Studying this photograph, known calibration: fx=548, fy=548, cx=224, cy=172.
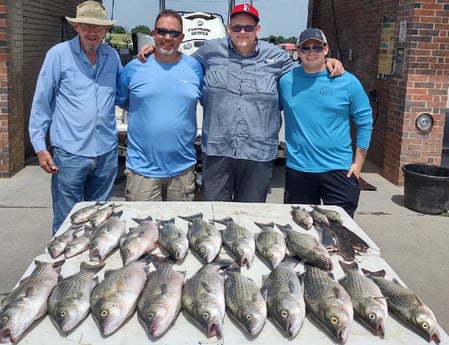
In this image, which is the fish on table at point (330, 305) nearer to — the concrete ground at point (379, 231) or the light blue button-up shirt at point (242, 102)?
the light blue button-up shirt at point (242, 102)

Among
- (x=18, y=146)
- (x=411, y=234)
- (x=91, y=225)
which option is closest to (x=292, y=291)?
(x=91, y=225)

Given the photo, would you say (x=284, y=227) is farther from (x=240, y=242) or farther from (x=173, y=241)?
(x=173, y=241)

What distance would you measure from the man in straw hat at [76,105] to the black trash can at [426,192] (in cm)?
376

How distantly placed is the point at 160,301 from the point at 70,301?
1.20 feet

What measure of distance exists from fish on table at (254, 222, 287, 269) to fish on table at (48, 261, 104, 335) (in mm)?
831

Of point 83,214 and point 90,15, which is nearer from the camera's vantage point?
point 83,214

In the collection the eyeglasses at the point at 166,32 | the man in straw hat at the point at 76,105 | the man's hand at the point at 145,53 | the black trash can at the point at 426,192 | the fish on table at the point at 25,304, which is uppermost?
the eyeglasses at the point at 166,32

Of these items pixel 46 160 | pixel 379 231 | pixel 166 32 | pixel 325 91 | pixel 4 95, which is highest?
pixel 166 32

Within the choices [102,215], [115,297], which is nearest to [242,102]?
[102,215]

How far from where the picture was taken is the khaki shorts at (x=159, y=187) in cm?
403

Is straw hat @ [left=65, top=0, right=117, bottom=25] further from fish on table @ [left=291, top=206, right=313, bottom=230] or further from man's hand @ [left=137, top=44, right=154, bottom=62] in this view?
fish on table @ [left=291, top=206, right=313, bottom=230]

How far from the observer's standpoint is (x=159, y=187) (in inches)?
160

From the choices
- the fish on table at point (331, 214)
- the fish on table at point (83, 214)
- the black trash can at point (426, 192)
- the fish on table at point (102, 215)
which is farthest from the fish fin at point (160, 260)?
the black trash can at point (426, 192)

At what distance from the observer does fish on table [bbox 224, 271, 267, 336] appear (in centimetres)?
215
